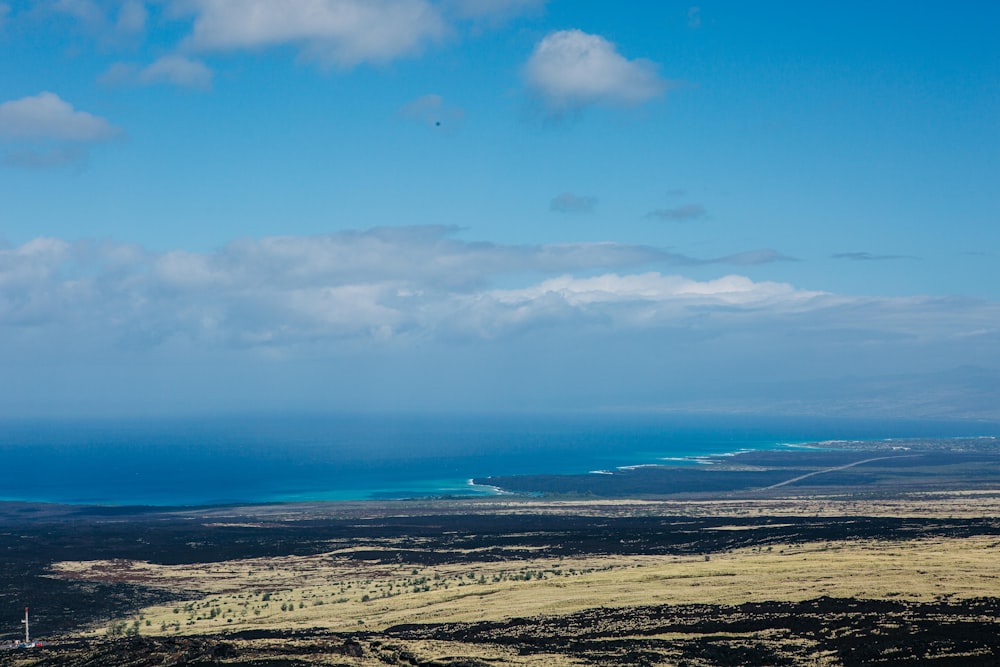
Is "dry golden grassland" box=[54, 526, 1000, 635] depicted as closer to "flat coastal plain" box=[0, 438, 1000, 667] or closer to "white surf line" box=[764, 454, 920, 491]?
"flat coastal plain" box=[0, 438, 1000, 667]

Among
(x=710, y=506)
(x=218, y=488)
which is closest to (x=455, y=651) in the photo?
(x=710, y=506)

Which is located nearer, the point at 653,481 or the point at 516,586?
the point at 516,586

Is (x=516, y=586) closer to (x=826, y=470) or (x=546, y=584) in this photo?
(x=546, y=584)

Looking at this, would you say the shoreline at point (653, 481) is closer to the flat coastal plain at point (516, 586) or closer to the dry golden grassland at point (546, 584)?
the flat coastal plain at point (516, 586)

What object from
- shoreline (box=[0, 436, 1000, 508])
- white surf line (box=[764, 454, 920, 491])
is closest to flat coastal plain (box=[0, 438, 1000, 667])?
shoreline (box=[0, 436, 1000, 508])

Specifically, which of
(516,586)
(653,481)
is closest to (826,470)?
(653,481)

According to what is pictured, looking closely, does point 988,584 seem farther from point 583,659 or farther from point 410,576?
point 410,576
